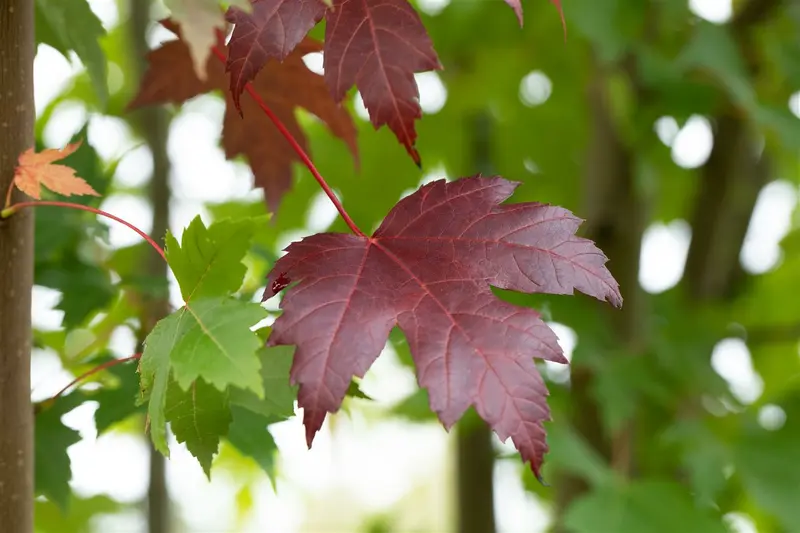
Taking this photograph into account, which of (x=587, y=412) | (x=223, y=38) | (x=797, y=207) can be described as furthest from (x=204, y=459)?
(x=797, y=207)

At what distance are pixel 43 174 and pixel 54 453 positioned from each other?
11.2 inches

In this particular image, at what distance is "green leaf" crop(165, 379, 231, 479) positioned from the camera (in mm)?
451

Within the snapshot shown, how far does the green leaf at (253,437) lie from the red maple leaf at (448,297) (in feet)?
0.69

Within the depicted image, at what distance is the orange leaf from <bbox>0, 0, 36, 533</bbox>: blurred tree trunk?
0.02 meters

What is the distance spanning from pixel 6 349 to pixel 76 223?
29 cm

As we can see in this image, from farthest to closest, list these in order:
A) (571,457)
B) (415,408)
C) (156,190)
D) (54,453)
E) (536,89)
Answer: (536,89), (156,190), (415,408), (571,457), (54,453)

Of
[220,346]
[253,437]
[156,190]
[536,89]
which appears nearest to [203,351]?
[220,346]

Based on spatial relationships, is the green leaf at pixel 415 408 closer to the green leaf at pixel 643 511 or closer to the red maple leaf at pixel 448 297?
the green leaf at pixel 643 511

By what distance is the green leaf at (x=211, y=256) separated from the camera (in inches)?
17.2

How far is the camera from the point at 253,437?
0.61 m

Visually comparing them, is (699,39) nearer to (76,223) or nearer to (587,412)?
(587,412)

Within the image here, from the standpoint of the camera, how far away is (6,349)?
451 mm

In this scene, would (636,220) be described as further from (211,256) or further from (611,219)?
(211,256)

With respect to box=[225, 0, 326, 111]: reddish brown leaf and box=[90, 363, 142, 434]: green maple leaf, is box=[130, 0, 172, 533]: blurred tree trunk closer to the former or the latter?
box=[90, 363, 142, 434]: green maple leaf
